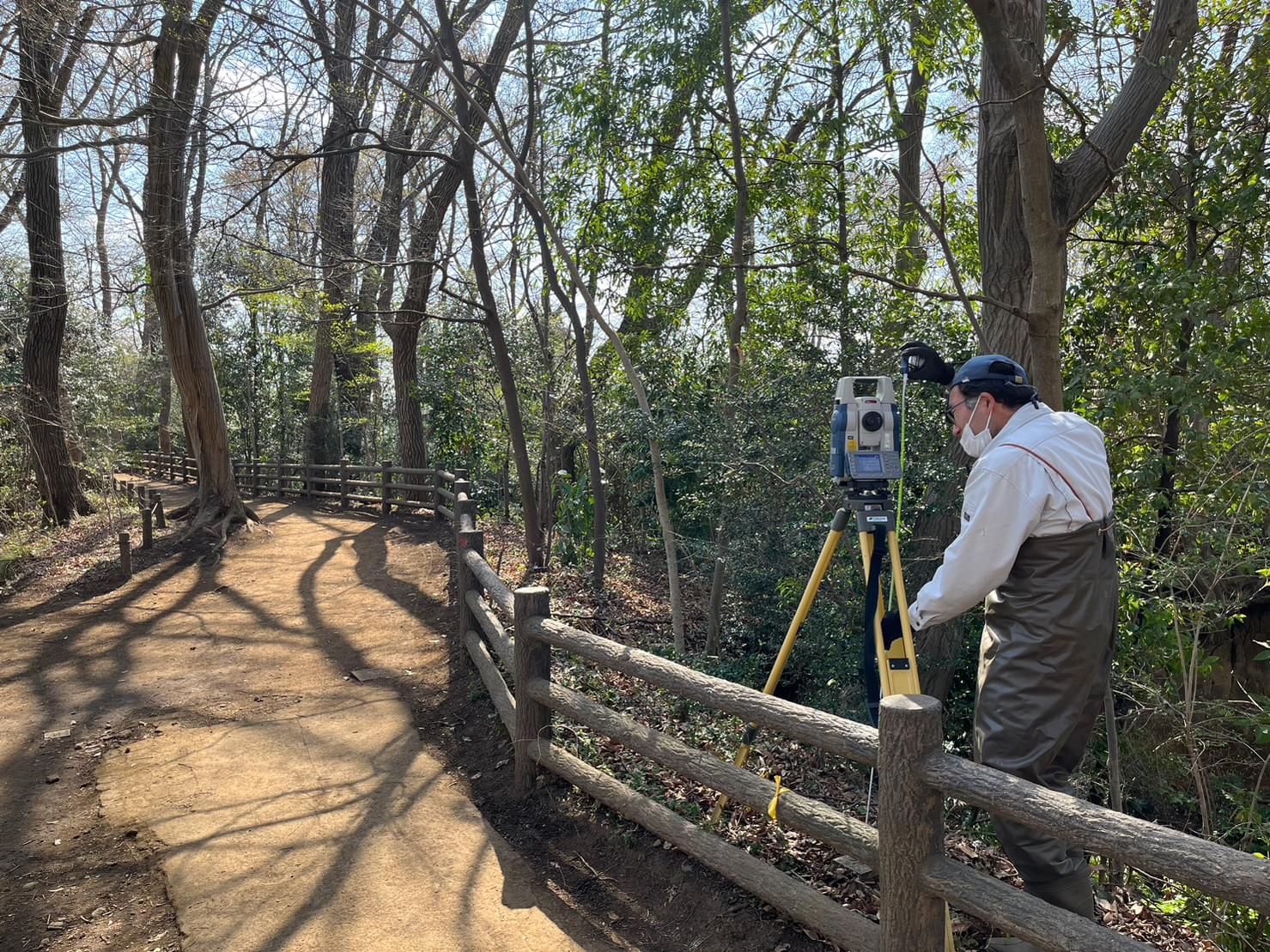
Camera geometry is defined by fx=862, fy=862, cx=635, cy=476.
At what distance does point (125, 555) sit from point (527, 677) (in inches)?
311

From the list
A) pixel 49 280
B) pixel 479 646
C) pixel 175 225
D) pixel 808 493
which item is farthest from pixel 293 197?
pixel 808 493

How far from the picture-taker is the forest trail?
3.41 metres

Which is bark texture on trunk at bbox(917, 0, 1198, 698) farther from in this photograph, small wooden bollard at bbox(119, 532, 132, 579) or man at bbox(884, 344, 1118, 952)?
small wooden bollard at bbox(119, 532, 132, 579)

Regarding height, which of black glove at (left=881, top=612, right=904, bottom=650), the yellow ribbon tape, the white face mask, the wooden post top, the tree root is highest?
the white face mask

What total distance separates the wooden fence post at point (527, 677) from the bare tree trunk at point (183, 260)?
23.1 feet

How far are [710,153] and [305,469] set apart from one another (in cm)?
1350

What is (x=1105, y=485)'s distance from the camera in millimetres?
2680

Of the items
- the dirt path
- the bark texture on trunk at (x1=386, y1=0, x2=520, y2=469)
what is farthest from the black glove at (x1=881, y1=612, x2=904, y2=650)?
the bark texture on trunk at (x1=386, y1=0, x2=520, y2=469)

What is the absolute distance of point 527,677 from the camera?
14.2ft

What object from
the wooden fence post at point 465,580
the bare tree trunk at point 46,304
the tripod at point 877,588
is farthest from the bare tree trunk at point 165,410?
the tripod at point 877,588

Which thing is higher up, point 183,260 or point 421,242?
point 421,242

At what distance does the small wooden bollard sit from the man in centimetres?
992

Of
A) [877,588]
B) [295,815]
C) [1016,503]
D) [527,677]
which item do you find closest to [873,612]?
[877,588]

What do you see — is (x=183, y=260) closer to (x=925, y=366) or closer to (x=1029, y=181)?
(x=1029, y=181)
